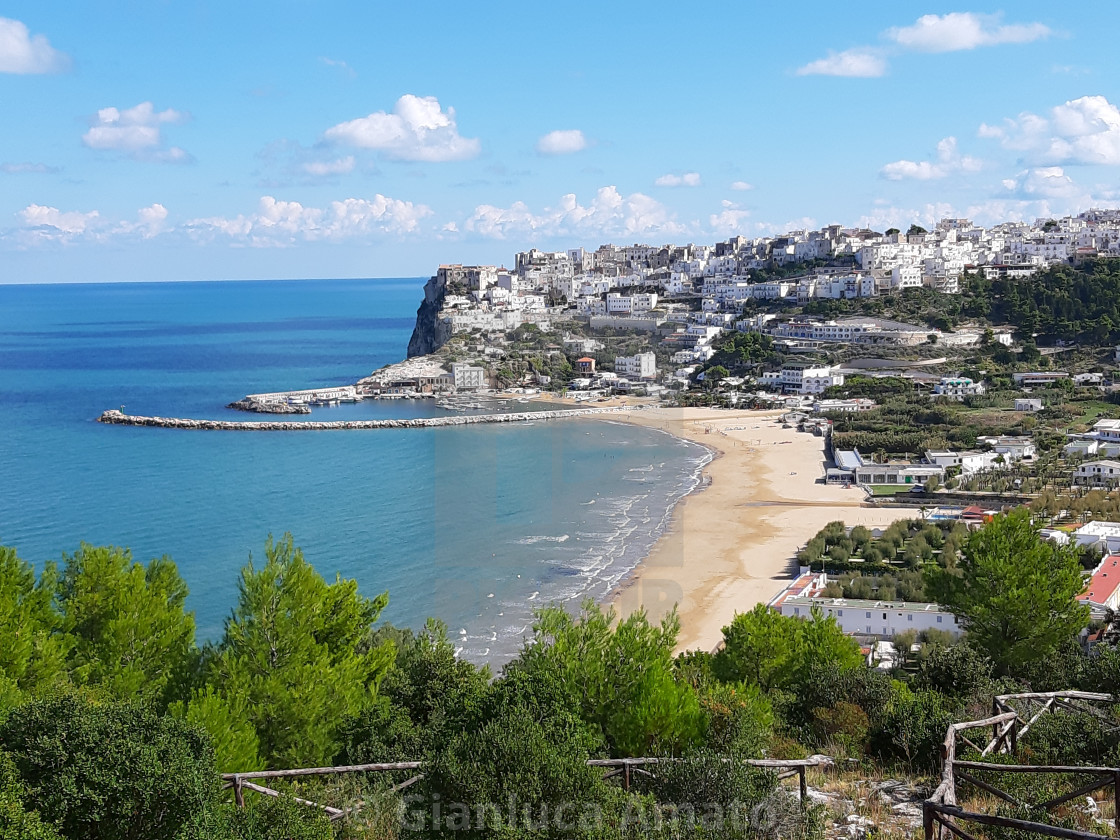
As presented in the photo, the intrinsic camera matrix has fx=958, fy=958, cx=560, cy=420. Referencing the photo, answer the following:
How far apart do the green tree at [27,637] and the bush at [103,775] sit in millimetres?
3029

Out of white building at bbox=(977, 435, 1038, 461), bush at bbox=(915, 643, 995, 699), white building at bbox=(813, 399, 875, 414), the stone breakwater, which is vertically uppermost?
white building at bbox=(813, 399, 875, 414)

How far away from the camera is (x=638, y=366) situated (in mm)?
51438

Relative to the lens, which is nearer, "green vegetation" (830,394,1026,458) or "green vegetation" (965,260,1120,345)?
"green vegetation" (830,394,1026,458)

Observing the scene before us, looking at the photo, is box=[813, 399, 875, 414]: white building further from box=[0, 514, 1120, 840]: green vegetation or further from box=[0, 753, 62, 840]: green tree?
box=[0, 753, 62, 840]: green tree

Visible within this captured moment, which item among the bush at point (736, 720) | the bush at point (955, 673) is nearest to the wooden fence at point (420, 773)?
the bush at point (736, 720)

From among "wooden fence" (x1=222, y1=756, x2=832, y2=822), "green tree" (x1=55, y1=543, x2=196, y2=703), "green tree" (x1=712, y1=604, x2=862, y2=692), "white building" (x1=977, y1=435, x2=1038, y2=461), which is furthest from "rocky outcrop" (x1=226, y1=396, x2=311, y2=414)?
"wooden fence" (x1=222, y1=756, x2=832, y2=822)

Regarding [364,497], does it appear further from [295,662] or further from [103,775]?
[103,775]

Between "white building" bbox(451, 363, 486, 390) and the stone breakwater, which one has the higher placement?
"white building" bbox(451, 363, 486, 390)

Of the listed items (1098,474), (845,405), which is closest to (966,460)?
(1098,474)

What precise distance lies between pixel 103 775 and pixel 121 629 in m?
4.82

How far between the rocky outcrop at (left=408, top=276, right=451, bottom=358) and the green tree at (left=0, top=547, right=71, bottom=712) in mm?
50074

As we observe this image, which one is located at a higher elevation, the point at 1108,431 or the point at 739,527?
the point at 1108,431

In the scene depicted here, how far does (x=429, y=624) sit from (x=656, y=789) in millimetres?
5519

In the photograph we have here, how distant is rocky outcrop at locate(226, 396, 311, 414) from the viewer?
43.0 metres
